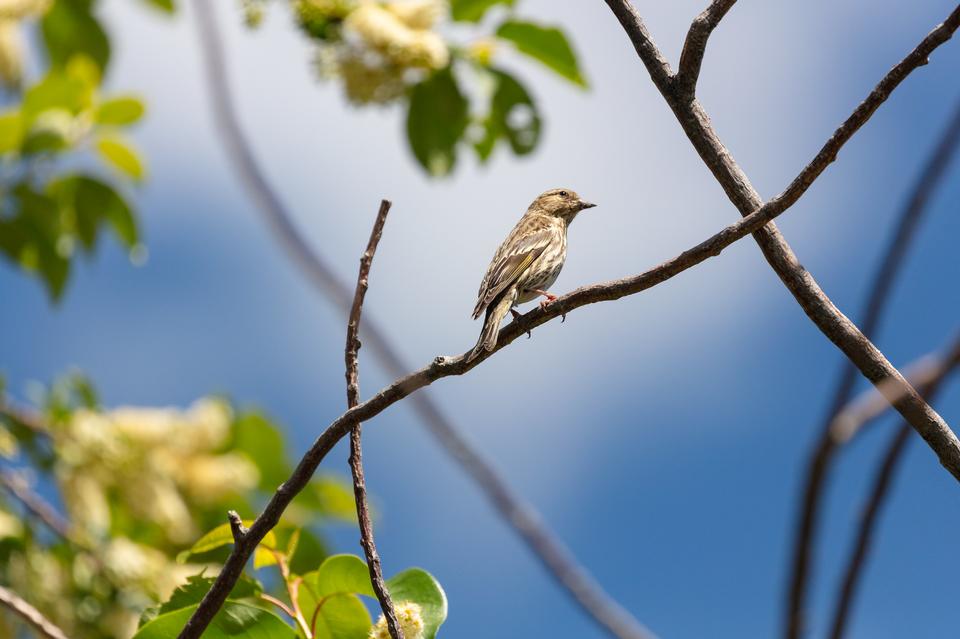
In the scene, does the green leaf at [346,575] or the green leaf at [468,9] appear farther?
the green leaf at [468,9]

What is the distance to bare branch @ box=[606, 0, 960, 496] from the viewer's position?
217cm

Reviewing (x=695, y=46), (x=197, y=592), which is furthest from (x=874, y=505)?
(x=197, y=592)

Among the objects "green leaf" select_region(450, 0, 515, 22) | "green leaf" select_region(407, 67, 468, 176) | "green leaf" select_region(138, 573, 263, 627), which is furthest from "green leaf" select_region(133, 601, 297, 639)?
"green leaf" select_region(450, 0, 515, 22)

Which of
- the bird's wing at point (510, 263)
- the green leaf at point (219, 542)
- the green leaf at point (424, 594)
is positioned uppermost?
the bird's wing at point (510, 263)

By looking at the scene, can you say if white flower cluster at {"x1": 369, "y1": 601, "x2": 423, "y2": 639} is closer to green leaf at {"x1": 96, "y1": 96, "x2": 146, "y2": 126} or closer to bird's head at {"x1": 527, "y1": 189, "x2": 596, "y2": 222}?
green leaf at {"x1": 96, "y1": 96, "x2": 146, "y2": 126}

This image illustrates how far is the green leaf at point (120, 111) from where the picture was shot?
659cm

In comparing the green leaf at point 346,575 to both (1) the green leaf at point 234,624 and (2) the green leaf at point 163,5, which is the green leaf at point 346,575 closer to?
(1) the green leaf at point 234,624

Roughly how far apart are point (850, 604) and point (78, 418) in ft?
19.4

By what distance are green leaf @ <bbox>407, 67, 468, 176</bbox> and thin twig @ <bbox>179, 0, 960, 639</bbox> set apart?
3.37 metres

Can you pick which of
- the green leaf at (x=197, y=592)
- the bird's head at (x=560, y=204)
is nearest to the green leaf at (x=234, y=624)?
the green leaf at (x=197, y=592)

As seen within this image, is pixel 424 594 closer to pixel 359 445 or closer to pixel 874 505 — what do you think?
pixel 359 445

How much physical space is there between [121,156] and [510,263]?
99.4 inches

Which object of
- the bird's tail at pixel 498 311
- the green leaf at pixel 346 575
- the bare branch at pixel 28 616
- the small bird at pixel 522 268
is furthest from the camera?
the small bird at pixel 522 268

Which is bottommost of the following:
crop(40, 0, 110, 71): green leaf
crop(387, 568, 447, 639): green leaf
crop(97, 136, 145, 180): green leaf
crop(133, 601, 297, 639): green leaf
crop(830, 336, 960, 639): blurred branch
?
crop(830, 336, 960, 639): blurred branch
